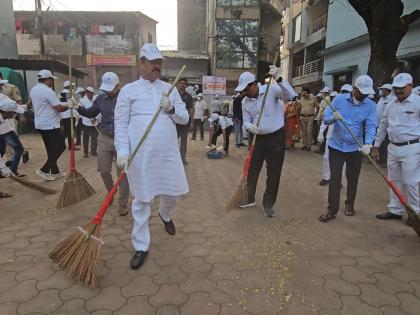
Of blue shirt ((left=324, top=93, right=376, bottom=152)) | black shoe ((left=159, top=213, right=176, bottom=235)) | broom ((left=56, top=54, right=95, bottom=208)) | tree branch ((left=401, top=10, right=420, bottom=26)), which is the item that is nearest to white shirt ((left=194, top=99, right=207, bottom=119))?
tree branch ((left=401, top=10, right=420, bottom=26))

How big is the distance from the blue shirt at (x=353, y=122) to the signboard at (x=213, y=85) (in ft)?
41.0

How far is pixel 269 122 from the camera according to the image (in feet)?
13.6

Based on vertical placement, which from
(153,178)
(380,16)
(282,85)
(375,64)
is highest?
(380,16)

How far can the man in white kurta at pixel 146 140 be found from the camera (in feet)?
9.71

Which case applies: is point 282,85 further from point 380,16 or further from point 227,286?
point 380,16

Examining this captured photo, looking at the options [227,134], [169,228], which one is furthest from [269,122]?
[227,134]

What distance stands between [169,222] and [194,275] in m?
0.96

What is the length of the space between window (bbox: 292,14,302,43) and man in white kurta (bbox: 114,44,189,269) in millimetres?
22320

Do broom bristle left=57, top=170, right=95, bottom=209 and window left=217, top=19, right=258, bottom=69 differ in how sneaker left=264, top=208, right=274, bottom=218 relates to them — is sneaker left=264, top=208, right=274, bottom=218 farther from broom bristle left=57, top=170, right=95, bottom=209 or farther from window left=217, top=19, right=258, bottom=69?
window left=217, top=19, right=258, bottom=69

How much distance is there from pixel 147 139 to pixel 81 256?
44.1 inches

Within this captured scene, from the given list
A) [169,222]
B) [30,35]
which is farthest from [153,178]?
[30,35]

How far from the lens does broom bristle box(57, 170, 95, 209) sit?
4512mm

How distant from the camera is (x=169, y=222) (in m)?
3.76

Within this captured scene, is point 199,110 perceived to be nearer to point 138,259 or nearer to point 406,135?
point 406,135
